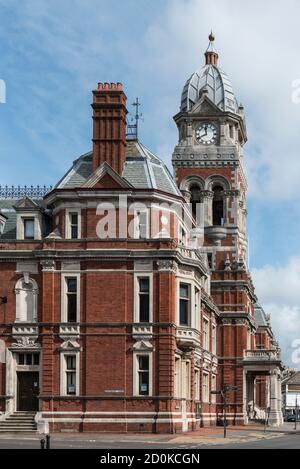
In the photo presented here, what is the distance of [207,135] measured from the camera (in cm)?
9188

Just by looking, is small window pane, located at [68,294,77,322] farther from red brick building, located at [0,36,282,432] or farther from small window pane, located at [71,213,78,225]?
small window pane, located at [71,213,78,225]

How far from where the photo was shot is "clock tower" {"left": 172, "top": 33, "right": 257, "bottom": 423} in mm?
88500

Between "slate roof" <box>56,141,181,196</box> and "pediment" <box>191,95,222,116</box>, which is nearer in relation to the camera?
"slate roof" <box>56,141,181,196</box>

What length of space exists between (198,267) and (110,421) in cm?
1088

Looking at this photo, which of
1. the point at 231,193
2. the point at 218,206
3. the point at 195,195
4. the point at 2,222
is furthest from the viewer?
the point at 218,206

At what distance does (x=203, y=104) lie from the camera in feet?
301

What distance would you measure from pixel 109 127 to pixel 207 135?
1183 inches

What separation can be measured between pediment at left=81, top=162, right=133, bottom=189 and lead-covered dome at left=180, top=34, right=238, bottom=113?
32690mm

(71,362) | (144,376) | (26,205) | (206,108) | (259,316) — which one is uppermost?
(206,108)

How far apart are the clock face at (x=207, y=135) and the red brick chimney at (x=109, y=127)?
2898cm

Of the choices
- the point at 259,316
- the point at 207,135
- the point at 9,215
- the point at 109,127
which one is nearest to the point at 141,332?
the point at 9,215

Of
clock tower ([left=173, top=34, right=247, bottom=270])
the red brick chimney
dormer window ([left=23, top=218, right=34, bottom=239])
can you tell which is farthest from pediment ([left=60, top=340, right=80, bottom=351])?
clock tower ([left=173, top=34, right=247, bottom=270])

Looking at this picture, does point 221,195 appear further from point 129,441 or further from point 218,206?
point 129,441
